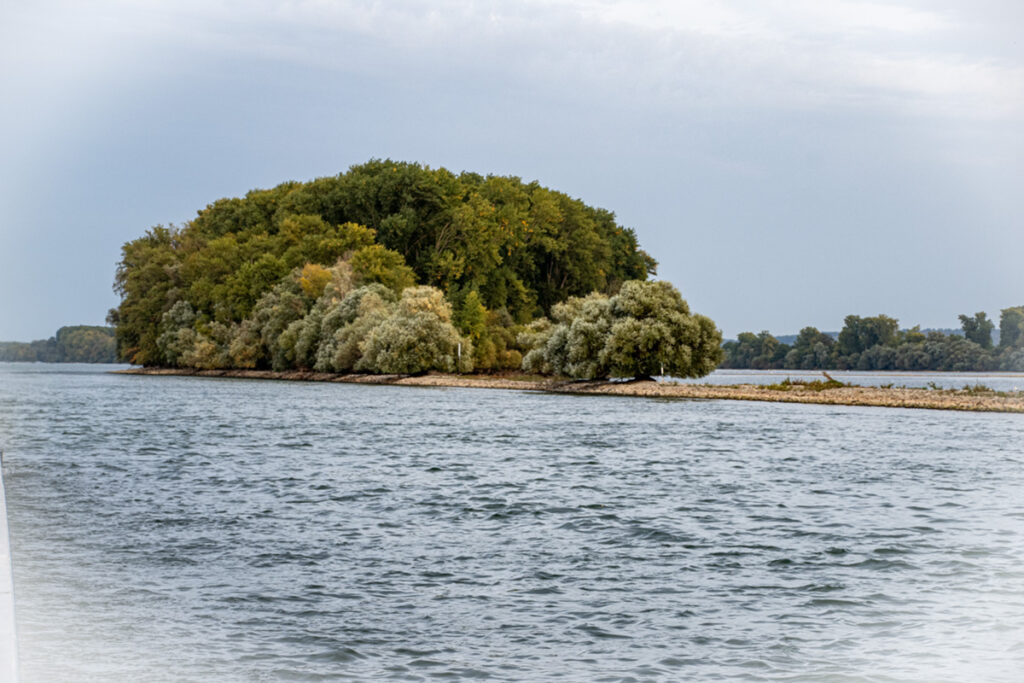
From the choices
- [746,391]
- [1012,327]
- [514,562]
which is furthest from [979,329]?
[514,562]

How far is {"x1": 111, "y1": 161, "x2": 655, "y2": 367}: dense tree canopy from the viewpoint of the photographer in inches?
3568

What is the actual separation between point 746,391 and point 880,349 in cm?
7588

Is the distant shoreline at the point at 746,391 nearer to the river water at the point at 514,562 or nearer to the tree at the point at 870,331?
the river water at the point at 514,562

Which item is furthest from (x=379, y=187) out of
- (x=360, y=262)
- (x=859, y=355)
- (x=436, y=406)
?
(x=859, y=355)

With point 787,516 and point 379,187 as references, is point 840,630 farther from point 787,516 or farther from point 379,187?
point 379,187

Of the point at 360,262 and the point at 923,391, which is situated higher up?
the point at 360,262

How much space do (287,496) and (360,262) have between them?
228 feet

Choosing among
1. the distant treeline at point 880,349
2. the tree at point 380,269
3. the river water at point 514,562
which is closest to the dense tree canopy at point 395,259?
the tree at point 380,269

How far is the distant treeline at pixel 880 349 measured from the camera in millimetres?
121812

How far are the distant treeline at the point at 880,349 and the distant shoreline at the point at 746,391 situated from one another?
4157 centimetres

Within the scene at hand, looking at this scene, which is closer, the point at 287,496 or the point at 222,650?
the point at 222,650

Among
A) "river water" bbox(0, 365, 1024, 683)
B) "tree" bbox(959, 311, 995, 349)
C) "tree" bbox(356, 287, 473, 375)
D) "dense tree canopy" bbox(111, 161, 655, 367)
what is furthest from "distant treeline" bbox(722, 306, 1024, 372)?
"river water" bbox(0, 365, 1024, 683)

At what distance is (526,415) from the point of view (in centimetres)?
4675

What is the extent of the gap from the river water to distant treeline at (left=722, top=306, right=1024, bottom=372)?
83.1 metres
